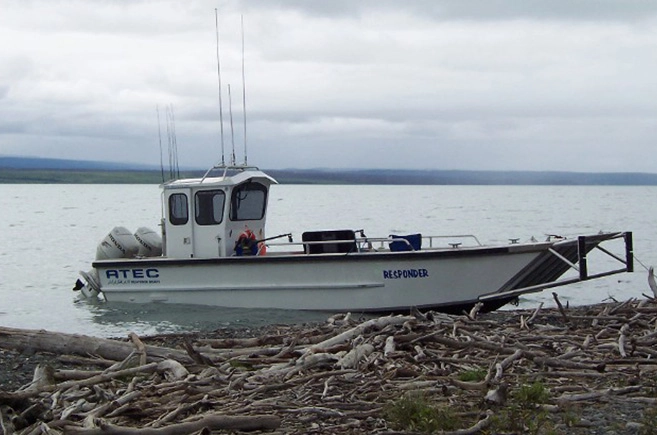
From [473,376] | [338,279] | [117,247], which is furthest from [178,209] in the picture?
[473,376]

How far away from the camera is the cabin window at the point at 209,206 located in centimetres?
1694

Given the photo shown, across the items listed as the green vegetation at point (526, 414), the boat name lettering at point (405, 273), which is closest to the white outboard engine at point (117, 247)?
the boat name lettering at point (405, 273)

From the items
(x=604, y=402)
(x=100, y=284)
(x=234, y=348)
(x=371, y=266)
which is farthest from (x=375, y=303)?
(x=604, y=402)

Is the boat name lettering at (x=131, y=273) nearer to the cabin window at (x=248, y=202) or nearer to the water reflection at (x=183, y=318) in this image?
the water reflection at (x=183, y=318)

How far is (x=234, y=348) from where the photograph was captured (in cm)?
964

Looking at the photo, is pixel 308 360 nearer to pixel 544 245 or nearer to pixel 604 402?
pixel 604 402

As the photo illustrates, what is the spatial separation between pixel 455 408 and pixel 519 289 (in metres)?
9.14

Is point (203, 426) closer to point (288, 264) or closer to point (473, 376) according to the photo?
point (473, 376)

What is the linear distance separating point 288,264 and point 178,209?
228 cm

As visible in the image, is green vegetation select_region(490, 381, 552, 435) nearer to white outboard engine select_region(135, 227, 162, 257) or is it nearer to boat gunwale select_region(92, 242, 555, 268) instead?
boat gunwale select_region(92, 242, 555, 268)

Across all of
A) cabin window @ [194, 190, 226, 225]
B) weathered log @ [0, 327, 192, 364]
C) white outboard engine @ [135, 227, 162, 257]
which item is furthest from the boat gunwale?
weathered log @ [0, 327, 192, 364]

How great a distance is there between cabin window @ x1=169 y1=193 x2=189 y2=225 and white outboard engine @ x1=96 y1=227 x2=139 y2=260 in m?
1.33

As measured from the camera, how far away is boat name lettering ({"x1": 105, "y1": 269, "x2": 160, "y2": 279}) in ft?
56.4

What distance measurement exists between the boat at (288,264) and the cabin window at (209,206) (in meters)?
0.02
